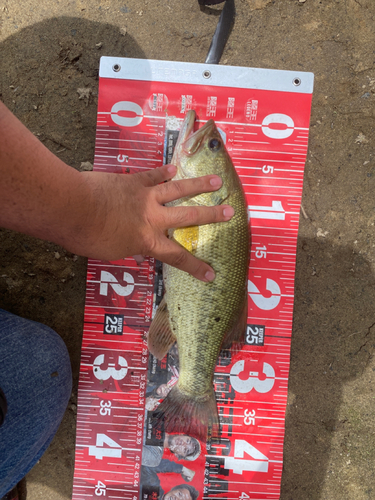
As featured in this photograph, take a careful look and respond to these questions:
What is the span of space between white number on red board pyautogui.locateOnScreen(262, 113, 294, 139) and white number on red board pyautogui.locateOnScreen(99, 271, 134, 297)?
1.23 m

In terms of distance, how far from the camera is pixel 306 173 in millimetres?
2049

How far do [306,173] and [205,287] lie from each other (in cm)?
100

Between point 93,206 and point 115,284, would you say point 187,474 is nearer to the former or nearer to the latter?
point 115,284

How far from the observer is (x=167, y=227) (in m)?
1.60

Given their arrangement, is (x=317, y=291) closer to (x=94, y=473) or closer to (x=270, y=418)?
(x=270, y=418)

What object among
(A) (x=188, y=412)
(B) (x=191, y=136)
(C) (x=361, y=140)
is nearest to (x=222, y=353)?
(A) (x=188, y=412)

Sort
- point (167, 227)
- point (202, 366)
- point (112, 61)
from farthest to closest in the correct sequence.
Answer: point (112, 61)
point (202, 366)
point (167, 227)

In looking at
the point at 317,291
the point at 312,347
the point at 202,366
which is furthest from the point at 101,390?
the point at 317,291

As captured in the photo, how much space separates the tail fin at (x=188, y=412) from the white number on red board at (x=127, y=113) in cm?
160

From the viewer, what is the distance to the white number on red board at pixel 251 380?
80.5 inches

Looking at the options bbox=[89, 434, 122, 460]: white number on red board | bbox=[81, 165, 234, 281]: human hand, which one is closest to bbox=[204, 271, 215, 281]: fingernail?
bbox=[81, 165, 234, 281]: human hand

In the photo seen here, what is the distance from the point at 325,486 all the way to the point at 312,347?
35.1 inches

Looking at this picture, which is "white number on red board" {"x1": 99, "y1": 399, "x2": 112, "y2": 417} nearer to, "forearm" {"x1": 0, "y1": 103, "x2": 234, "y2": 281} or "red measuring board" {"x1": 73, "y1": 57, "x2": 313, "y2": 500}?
"red measuring board" {"x1": 73, "y1": 57, "x2": 313, "y2": 500}

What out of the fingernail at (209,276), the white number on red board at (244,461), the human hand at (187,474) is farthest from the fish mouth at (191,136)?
the human hand at (187,474)
